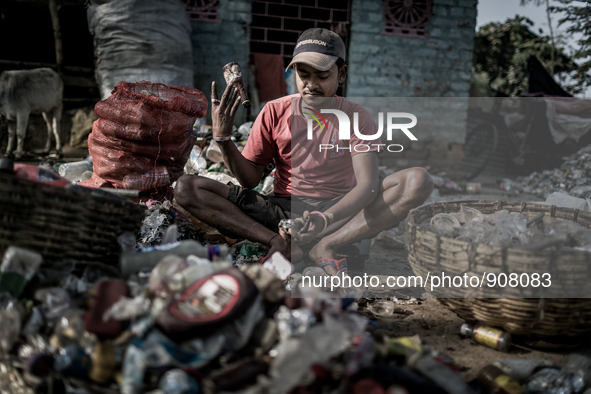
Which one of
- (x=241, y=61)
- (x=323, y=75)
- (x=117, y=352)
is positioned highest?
(x=241, y=61)

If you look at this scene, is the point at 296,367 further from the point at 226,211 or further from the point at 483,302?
the point at 226,211

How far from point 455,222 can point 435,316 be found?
0.46 m

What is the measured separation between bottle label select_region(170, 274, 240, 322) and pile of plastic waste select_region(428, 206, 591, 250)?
40.2 inches

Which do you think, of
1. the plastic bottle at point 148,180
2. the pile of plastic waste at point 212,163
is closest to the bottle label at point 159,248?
the plastic bottle at point 148,180

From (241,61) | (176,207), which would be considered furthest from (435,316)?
(241,61)

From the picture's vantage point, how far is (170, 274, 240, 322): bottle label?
1.09 metres

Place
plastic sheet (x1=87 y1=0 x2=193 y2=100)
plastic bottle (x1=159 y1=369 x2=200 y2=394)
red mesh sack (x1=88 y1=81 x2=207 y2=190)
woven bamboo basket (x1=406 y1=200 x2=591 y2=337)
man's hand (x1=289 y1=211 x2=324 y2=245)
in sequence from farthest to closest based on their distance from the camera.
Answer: plastic sheet (x1=87 y1=0 x2=193 y2=100), red mesh sack (x1=88 y1=81 x2=207 y2=190), man's hand (x1=289 y1=211 x2=324 y2=245), woven bamboo basket (x1=406 y1=200 x2=591 y2=337), plastic bottle (x1=159 y1=369 x2=200 y2=394)

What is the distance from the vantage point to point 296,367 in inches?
39.6

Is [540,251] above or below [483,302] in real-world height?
above

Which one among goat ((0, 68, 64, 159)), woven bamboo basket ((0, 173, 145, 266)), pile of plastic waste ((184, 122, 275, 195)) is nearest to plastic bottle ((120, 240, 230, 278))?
woven bamboo basket ((0, 173, 145, 266))

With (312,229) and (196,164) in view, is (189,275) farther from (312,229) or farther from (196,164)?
(196,164)

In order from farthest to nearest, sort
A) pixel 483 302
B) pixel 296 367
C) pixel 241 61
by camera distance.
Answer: pixel 241 61
pixel 483 302
pixel 296 367

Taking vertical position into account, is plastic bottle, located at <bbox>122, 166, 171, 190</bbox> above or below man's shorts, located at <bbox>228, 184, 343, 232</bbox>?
above

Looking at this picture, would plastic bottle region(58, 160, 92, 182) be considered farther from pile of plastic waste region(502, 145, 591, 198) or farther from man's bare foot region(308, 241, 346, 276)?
pile of plastic waste region(502, 145, 591, 198)
